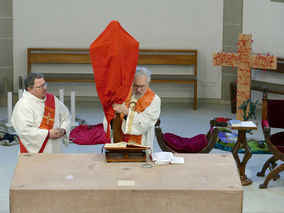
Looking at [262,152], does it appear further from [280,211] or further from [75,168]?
[75,168]

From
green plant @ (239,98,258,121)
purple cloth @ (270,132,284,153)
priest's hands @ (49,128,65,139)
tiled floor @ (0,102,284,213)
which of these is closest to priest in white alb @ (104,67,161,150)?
priest's hands @ (49,128,65,139)

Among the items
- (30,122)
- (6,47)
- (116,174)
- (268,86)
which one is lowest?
(116,174)

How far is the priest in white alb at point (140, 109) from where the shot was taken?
495 centimetres

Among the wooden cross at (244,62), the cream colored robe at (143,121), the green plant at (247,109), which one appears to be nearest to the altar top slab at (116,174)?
the cream colored robe at (143,121)

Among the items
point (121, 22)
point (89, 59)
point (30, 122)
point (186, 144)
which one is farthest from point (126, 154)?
point (121, 22)

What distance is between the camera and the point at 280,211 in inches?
226

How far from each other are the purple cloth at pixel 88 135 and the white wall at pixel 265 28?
3.61 metres

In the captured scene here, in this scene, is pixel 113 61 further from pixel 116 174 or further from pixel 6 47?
pixel 6 47

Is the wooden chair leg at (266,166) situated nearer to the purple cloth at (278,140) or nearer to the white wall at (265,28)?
the purple cloth at (278,140)

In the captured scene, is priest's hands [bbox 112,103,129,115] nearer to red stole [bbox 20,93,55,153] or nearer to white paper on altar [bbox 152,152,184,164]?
white paper on altar [bbox 152,152,184,164]

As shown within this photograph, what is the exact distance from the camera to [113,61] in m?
4.46

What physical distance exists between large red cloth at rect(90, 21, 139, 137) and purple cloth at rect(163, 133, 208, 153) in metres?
2.01

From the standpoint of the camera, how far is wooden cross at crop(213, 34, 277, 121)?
8621 millimetres

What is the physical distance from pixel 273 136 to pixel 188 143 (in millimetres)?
1105
